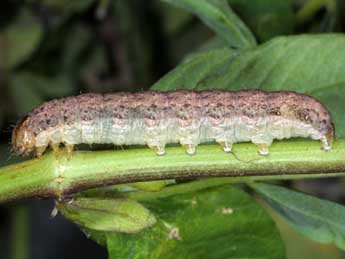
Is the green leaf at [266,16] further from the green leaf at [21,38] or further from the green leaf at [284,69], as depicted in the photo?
the green leaf at [21,38]

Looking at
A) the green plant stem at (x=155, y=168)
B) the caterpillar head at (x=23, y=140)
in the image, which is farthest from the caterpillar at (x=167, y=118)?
the green plant stem at (x=155, y=168)

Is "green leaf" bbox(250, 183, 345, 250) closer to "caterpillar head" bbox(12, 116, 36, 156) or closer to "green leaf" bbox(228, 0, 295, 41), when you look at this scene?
"caterpillar head" bbox(12, 116, 36, 156)

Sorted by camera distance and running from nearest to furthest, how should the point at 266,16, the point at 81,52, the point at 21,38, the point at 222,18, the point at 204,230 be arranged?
the point at 204,230
the point at 222,18
the point at 266,16
the point at 21,38
the point at 81,52

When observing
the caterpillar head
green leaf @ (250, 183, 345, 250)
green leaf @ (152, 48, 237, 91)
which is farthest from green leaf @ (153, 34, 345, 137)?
the caterpillar head

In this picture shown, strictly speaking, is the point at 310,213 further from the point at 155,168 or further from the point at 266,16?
the point at 266,16

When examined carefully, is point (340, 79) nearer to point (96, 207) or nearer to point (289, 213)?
point (289, 213)

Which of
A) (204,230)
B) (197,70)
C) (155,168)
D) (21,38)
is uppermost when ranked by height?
(21,38)

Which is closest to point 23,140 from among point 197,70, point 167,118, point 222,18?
point 167,118
